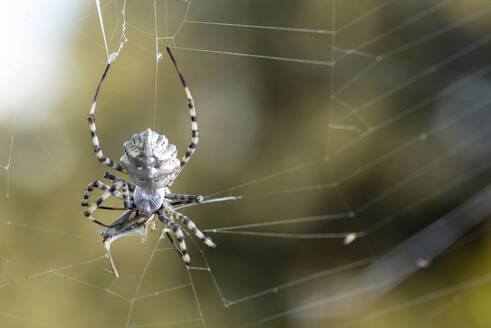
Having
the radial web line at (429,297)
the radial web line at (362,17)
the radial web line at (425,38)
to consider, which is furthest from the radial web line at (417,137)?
the radial web line at (429,297)

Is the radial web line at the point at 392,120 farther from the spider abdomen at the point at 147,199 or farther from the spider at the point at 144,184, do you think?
the spider abdomen at the point at 147,199

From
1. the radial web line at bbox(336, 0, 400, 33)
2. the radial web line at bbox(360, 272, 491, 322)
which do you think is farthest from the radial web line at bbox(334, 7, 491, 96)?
the radial web line at bbox(360, 272, 491, 322)

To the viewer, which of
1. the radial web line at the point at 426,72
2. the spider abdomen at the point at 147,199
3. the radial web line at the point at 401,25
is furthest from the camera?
the radial web line at the point at 401,25

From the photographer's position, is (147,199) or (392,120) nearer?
(147,199)

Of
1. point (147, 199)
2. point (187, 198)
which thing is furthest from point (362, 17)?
point (147, 199)

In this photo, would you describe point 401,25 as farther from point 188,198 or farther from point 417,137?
point 188,198
